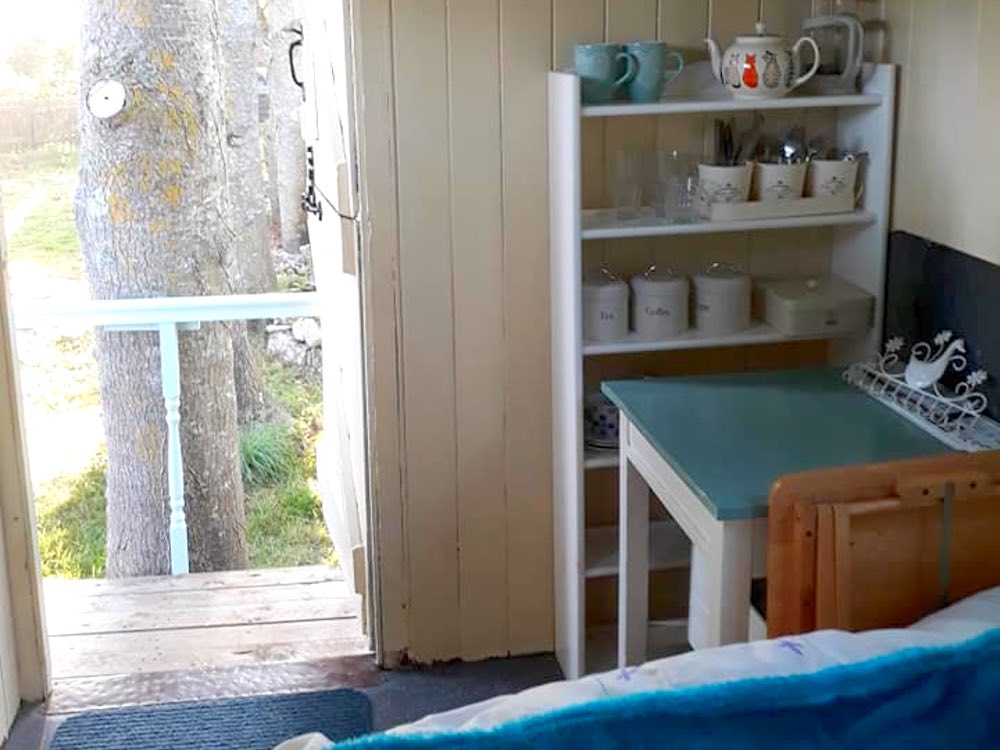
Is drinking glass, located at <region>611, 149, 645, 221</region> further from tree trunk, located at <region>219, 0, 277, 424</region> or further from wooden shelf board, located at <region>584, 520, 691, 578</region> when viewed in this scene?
tree trunk, located at <region>219, 0, 277, 424</region>

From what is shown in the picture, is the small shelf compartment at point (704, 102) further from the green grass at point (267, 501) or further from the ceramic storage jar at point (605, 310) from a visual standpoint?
the green grass at point (267, 501)

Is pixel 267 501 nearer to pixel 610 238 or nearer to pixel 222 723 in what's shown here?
pixel 222 723

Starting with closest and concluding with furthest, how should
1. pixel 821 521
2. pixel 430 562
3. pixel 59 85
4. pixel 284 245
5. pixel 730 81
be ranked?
pixel 821 521
pixel 730 81
pixel 430 562
pixel 59 85
pixel 284 245

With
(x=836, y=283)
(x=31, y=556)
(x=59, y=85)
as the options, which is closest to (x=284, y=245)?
(x=59, y=85)

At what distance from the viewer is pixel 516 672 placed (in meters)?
3.07

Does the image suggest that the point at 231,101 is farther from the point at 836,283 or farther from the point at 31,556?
the point at 836,283

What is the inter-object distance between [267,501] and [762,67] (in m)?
3.23

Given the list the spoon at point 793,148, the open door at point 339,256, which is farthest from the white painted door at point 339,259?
the spoon at point 793,148

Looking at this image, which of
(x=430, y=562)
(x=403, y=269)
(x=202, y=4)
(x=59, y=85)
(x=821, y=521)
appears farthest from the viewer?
(x=59, y=85)

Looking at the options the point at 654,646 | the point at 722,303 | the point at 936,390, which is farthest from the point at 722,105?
the point at 654,646

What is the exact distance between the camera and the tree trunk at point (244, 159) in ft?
16.2

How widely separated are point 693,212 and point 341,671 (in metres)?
1.30

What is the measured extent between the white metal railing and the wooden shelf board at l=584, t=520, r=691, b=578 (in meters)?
1.22

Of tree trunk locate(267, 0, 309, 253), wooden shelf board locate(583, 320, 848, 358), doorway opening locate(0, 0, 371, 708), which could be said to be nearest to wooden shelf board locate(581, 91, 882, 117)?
wooden shelf board locate(583, 320, 848, 358)
